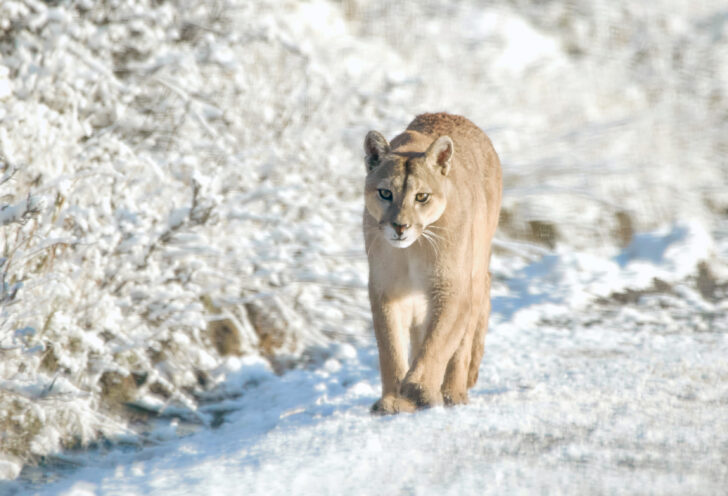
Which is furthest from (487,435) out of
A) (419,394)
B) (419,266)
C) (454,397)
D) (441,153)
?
(441,153)

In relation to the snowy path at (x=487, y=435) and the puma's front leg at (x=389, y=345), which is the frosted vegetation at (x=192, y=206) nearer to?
the snowy path at (x=487, y=435)

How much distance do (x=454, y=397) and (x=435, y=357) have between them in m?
0.41

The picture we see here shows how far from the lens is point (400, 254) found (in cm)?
448

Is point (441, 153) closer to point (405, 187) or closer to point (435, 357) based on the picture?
point (405, 187)

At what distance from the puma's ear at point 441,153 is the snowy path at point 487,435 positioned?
1248 millimetres

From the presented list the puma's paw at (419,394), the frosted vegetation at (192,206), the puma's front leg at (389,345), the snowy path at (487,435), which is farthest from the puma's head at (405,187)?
→ the frosted vegetation at (192,206)

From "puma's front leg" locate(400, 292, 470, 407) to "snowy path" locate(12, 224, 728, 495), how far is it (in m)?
0.14

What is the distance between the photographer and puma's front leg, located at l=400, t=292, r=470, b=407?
434 centimetres

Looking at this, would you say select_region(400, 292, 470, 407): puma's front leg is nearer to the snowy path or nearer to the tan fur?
the tan fur

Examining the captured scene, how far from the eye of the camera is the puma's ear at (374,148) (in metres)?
4.45

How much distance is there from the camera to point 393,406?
14.2 ft

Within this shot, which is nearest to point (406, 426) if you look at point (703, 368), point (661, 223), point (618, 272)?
point (703, 368)

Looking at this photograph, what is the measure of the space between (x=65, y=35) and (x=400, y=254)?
2700 mm

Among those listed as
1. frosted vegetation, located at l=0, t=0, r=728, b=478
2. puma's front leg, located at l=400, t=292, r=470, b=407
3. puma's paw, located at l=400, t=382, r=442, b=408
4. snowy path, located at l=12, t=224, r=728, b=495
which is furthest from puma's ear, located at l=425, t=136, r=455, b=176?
frosted vegetation, located at l=0, t=0, r=728, b=478
